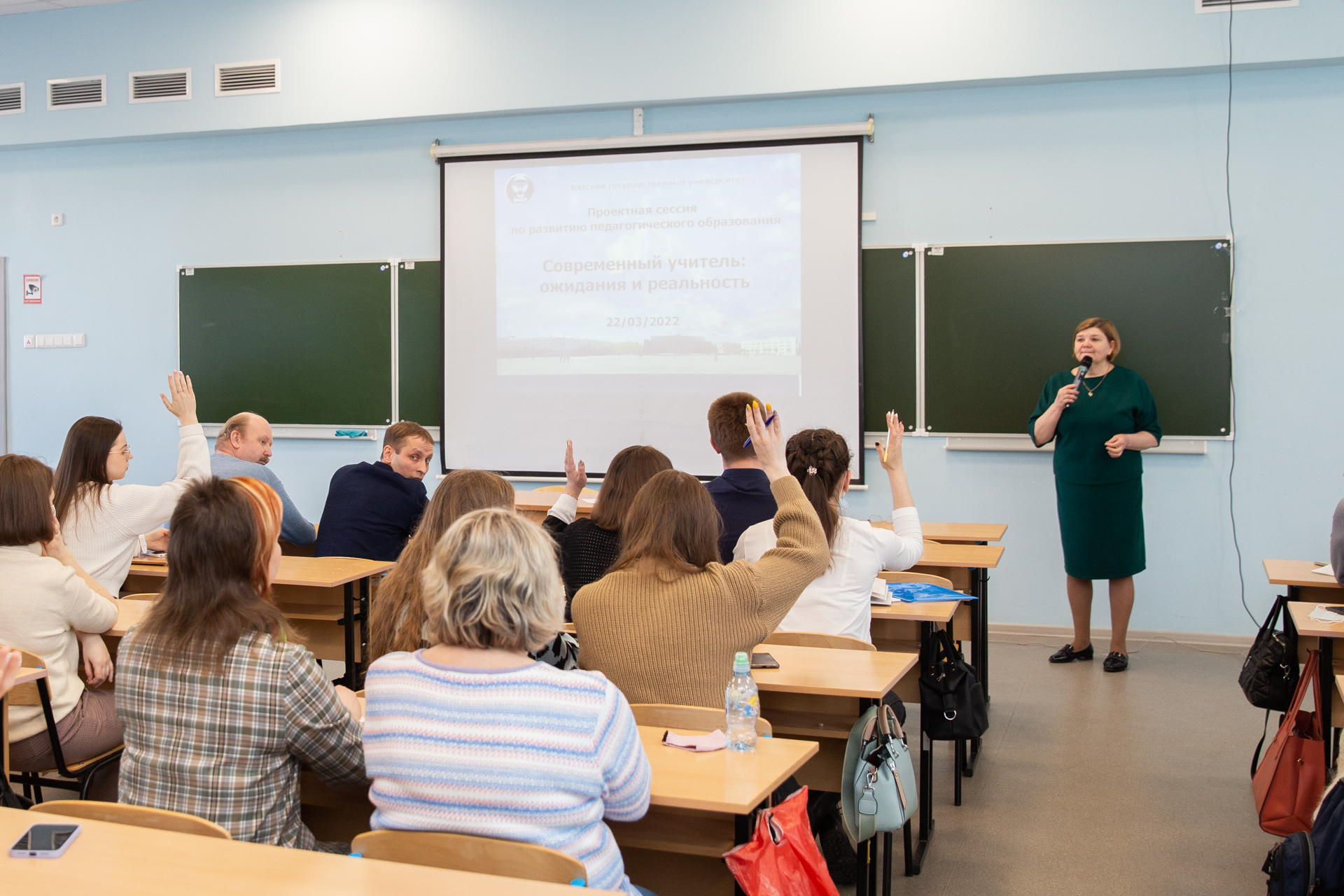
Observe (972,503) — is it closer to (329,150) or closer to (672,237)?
(672,237)

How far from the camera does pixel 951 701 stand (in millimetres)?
3006

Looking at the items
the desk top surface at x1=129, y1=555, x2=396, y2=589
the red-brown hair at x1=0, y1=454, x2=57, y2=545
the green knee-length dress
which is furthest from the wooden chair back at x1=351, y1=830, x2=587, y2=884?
the green knee-length dress

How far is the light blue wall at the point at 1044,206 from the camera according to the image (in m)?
5.27

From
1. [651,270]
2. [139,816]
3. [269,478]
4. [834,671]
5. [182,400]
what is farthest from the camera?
→ [651,270]

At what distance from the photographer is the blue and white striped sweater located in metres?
1.56

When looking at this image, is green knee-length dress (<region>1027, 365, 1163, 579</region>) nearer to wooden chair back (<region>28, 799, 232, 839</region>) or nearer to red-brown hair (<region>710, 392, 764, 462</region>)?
red-brown hair (<region>710, 392, 764, 462</region>)

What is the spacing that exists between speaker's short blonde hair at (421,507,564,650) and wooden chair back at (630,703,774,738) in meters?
0.46

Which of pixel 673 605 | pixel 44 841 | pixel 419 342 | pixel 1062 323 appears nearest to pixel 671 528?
pixel 673 605

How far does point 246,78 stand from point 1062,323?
5.19m

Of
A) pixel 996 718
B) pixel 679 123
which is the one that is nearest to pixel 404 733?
pixel 996 718

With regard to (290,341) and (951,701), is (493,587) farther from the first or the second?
(290,341)

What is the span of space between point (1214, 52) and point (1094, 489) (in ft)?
7.55

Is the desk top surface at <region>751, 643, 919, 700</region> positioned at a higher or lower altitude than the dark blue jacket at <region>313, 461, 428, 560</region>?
lower

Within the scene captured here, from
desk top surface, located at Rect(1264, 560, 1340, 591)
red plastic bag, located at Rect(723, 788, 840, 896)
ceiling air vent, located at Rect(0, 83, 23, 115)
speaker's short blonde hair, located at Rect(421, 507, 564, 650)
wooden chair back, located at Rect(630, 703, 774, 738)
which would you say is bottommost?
red plastic bag, located at Rect(723, 788, 840, 896)
